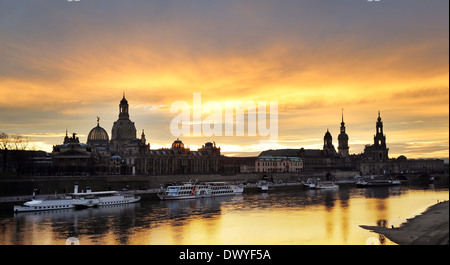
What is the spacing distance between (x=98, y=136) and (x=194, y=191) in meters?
65.5

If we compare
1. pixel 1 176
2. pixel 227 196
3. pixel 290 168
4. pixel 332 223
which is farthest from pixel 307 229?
pixel 290 168

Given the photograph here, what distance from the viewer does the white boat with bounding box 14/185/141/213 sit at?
62.5 m

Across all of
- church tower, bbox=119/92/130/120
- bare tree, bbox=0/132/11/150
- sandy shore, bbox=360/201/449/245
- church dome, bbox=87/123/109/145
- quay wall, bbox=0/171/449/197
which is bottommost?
sandy shore, bbox=360/201/449/245

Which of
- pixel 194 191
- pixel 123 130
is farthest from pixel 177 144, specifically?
pixel 194 191

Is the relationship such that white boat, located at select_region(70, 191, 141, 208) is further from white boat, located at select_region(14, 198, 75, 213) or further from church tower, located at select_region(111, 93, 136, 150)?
church tower, located at select_region(111, 93, 136, 150)

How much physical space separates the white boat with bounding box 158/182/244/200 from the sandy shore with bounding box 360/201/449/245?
148ft

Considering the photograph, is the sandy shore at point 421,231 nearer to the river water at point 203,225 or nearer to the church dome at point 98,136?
the river water at point 203,225

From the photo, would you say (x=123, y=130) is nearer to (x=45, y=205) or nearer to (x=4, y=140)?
(x=4, y=140)

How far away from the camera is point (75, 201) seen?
225 feet

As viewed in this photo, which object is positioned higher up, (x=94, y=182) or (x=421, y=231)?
(x=94, y=182)

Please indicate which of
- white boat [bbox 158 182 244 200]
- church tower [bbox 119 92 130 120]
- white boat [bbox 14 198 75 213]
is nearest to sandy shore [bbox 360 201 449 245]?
white boat [bbox 14 198 75 213]

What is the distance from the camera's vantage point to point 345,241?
40.4 meters

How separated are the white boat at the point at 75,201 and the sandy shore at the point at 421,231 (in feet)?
141
